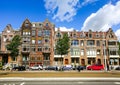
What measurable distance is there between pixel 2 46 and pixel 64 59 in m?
25.2

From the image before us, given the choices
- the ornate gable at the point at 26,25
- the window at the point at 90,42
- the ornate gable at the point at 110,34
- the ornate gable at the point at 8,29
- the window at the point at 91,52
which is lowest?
the window at the point at 91,52

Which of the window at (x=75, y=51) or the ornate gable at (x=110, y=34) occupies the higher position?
the ornate gable at (x=110, y=34)

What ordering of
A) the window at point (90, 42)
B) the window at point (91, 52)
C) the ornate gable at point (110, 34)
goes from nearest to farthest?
the window at point (91, 52)
the window at point (90, 42)
the ornate gable at point (110, 34)

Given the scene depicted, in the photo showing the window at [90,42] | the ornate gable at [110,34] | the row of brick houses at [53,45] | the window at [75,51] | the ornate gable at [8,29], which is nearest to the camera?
the row of brick houses at [53,45]

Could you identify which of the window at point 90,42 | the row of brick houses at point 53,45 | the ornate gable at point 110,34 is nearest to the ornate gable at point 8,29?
the row of brick houses at point 53,45

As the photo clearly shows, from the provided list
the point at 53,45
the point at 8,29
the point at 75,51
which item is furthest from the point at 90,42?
the point at 8,29

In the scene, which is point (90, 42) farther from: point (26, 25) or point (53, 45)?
point (26, 25)

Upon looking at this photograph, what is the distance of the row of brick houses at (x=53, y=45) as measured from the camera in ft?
302

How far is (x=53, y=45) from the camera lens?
93.8 metres

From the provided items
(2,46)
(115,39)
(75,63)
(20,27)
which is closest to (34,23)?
(20,27)

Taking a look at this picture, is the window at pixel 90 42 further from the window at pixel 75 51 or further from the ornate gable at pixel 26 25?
the ornate gable at pixel 26 25

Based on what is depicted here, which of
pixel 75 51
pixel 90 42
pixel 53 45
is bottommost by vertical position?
pixel 75 51

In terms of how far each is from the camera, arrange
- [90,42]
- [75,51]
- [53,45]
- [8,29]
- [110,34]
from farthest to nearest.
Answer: [110,34], [90,42], [8,29], [75,51], [53,45]

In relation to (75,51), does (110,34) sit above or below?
above
